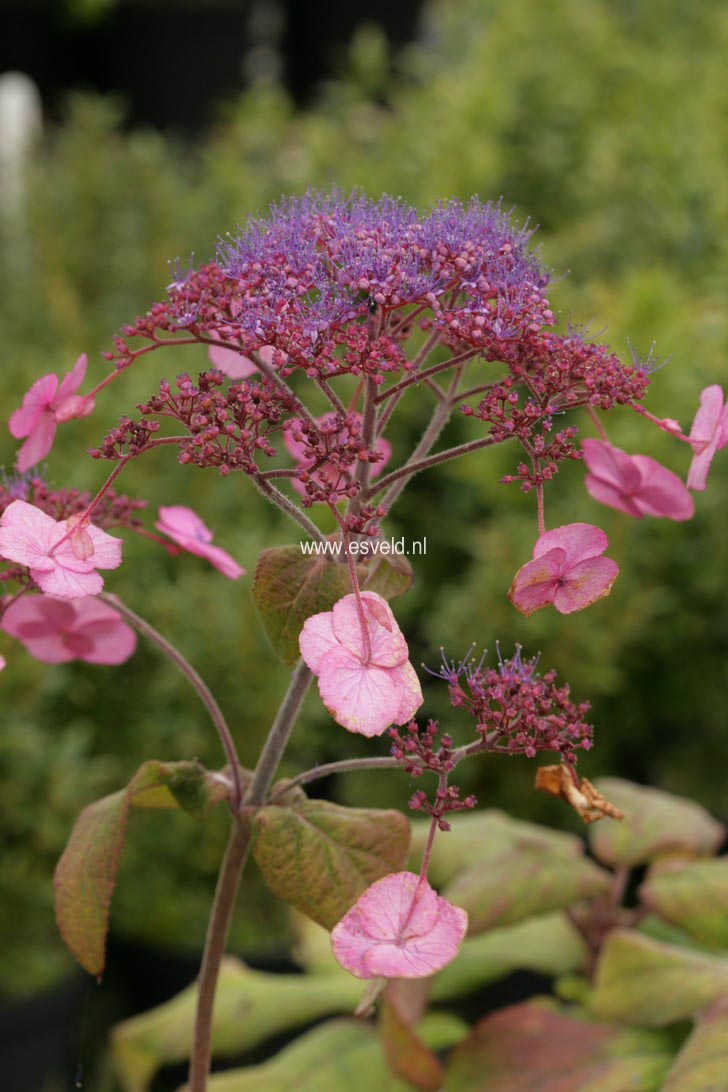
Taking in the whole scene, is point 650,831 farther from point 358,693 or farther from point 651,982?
point 358,693

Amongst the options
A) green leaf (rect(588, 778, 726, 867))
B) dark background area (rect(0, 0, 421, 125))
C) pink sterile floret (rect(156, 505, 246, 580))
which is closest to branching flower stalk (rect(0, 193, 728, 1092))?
pink sterile floret (rect(156, 505, 246, 580))

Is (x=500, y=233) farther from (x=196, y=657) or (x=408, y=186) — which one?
(x=408, y=186)

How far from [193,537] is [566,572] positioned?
0.93 feet

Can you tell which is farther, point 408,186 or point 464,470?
point 408,186

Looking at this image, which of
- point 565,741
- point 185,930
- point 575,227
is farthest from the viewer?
point 575,227

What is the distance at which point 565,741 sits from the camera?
2.13 feet

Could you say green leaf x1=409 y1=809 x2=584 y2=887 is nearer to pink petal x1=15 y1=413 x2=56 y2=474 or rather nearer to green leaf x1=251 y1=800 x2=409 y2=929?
green leaf x1=251 y1=800 x2=409 y2=929

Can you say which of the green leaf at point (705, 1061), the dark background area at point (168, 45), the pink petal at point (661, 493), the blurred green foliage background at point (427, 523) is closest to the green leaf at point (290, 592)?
the pink petal at point (661, 493)

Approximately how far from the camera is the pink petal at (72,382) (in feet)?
2.31

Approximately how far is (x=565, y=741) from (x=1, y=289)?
2.54 meters

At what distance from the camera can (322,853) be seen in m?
0.73

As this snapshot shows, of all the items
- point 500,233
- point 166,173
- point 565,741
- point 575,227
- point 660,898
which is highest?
point 166,173

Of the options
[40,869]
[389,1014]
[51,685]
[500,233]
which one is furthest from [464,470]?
[500,233]

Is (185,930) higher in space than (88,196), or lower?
lower
